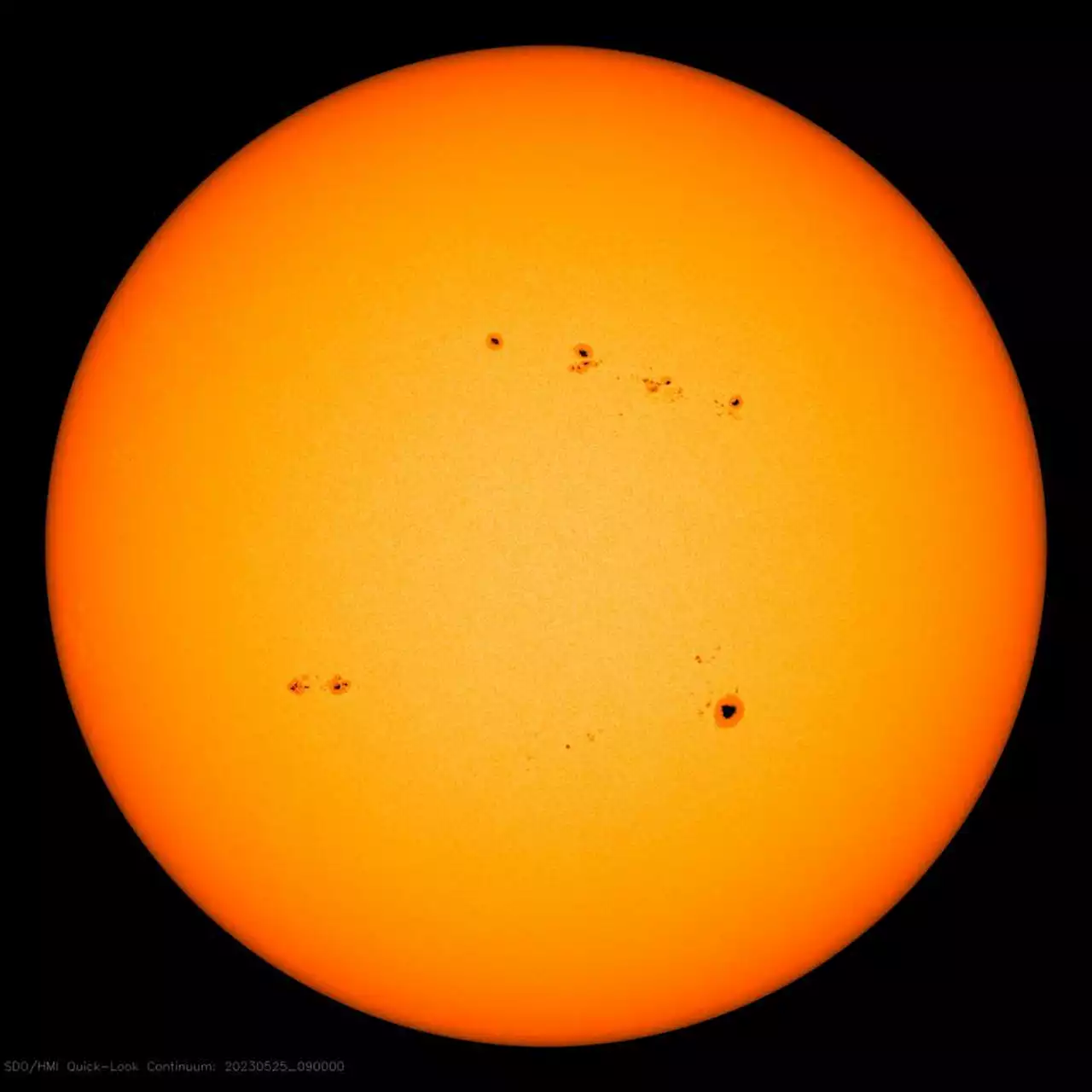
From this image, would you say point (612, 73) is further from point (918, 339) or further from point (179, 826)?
point (179, 826)

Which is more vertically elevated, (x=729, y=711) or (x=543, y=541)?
(x=543, y=541)

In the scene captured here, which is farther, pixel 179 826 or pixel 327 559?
pixel 179 826

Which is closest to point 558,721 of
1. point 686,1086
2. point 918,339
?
point 918,339

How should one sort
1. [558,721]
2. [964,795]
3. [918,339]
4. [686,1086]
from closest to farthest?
[558,721] → [918,339] → [964,795] → [686,1086]

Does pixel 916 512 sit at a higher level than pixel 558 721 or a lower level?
higher

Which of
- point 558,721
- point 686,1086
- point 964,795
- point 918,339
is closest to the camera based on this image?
point 558,721

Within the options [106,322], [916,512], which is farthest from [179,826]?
[916,512]

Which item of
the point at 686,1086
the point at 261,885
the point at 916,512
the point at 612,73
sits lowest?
the point at 686,1086
